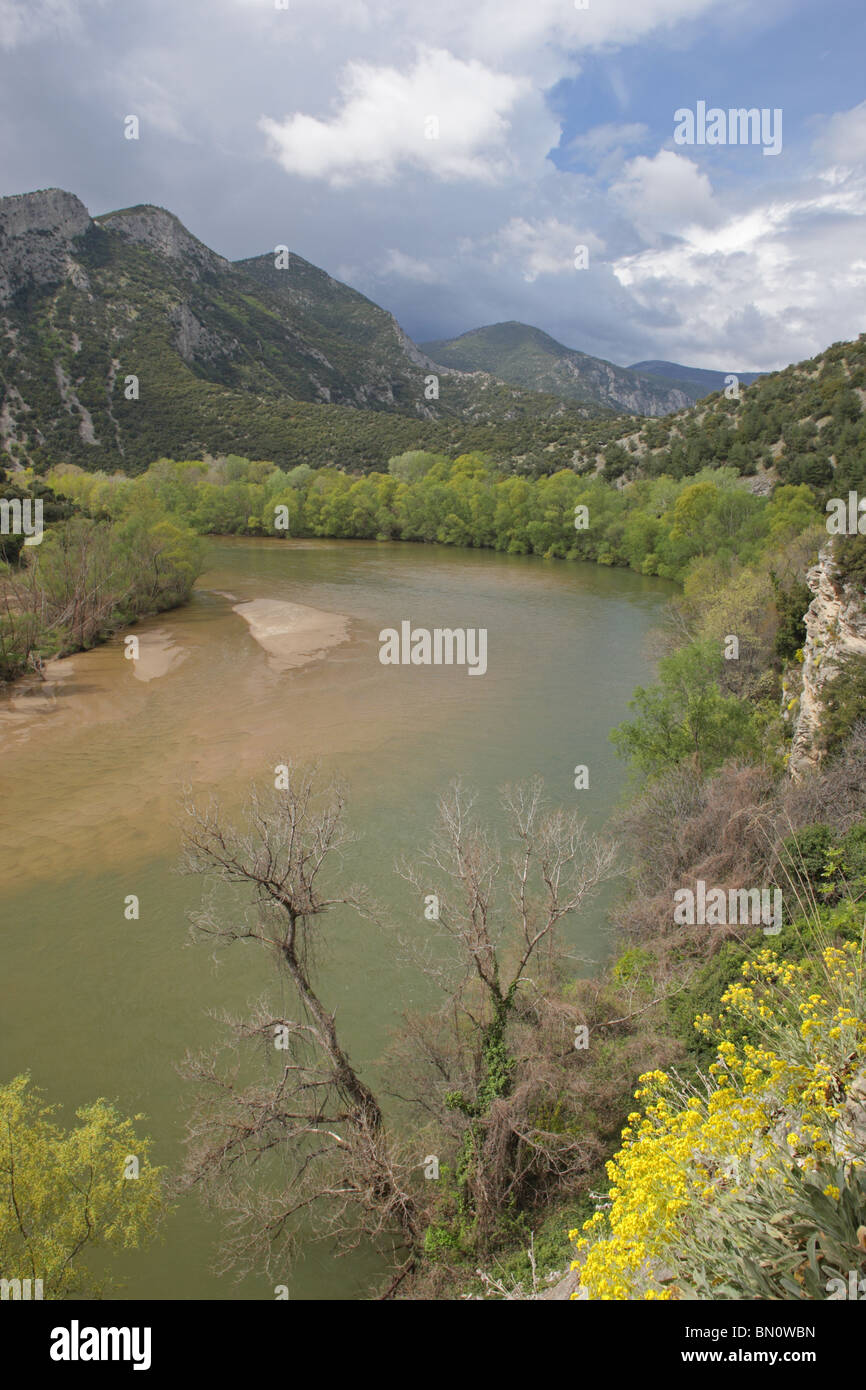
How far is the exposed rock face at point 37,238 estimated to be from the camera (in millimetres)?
100188

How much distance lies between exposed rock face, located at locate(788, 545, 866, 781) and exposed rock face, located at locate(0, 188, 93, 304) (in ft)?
379

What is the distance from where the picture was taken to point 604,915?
15992mm

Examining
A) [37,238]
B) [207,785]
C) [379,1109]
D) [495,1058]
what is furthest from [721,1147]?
[37,238]

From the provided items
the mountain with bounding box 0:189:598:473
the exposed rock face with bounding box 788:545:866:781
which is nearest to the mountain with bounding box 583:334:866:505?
the mountain with bounding box 0:189:598:473

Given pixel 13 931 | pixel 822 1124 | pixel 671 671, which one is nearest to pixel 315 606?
pixel 671 671

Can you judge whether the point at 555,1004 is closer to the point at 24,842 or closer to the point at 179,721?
the point at 24,842

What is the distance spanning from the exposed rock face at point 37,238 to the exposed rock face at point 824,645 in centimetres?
11541

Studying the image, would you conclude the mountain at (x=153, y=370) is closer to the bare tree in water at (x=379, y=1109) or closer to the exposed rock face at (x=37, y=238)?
the exposed rock face at (x=37, y=238)

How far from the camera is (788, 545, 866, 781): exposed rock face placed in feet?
53.4

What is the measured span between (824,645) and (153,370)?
106723 millimetres

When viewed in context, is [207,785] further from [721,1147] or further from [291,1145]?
[721,1147]

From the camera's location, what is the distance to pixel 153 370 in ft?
335

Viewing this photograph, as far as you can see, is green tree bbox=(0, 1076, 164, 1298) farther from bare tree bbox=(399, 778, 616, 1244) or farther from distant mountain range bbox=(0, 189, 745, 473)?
distant mountain range bbox=(0, 189, 745, 473)
